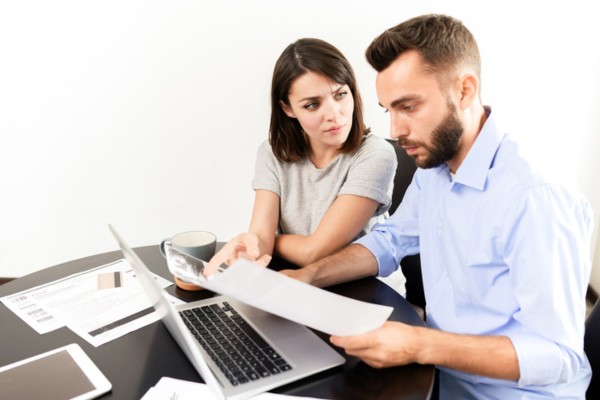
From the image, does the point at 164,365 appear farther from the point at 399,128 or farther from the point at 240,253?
the point at 399,128

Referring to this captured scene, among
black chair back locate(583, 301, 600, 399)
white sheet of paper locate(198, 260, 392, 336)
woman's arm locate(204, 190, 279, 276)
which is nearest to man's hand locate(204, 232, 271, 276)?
woman's arm locate(204, 190, 279, 276)

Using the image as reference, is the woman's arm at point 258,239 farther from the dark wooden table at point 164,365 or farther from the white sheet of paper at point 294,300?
the white sheet of paper at point 294,300

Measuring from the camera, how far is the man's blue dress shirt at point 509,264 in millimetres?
869

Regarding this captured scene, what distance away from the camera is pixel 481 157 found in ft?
3.35

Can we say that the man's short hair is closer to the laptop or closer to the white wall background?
the laptop

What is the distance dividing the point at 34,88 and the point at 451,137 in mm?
2211

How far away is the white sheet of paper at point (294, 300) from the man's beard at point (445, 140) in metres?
0.43

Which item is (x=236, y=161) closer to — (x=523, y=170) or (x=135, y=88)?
(x=135, y=88)

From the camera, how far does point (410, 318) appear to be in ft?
3.41

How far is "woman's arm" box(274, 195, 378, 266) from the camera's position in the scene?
1.38 m

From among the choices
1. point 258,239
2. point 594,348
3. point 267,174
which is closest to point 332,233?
point 258,239

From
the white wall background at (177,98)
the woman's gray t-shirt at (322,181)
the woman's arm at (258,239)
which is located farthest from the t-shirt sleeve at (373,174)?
the white wall background at (177,98)

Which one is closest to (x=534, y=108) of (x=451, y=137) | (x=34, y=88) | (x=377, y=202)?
(x=377, y=202)

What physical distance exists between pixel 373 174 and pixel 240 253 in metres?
0.48
